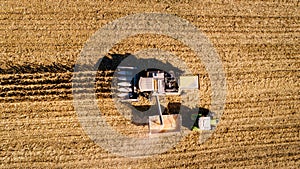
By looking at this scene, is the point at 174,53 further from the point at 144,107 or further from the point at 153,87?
the point at 144,107

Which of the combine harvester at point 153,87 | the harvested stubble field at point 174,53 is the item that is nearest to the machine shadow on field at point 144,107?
the harvested stubble field at point 174,53

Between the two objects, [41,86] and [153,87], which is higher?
[41,86]

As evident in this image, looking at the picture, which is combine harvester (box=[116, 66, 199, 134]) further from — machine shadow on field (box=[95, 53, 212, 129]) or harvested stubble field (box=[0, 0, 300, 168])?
harvested stubble field (box=[0, 0, 300, 168])

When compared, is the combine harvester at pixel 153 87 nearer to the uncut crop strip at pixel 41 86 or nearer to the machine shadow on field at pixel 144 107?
the machine shadow on field at pixel 144 107

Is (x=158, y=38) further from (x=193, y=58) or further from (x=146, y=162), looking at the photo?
(x=146, y=162)

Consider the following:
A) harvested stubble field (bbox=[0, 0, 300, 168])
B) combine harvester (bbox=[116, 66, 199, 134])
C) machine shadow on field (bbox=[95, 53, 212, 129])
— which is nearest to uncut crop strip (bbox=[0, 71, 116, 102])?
harvested stubble field (bbox=[0, 0, 300, 168])

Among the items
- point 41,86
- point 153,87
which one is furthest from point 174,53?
point 41,86
